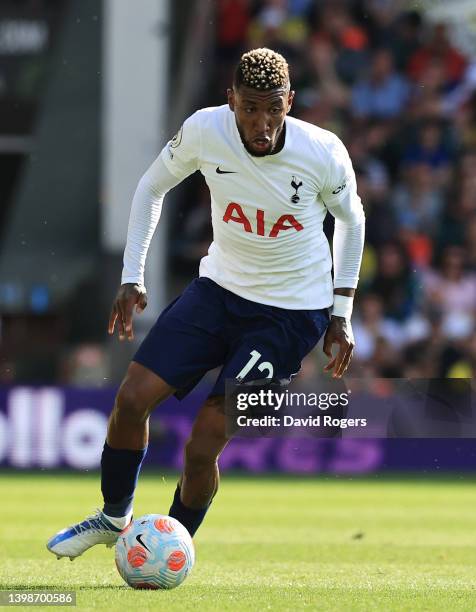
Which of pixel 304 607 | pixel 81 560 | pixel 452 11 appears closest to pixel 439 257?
pixel 452 11

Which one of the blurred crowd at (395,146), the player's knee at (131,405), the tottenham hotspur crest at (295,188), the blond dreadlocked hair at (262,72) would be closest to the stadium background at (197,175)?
the blurred crowd at (395,146)

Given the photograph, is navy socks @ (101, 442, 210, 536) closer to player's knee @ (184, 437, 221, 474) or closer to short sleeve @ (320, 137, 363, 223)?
player's knee @ (184, 437, 221, 474)

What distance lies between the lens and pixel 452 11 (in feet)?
60.7

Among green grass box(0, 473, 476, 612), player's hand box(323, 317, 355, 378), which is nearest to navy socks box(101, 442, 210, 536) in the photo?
green grass box(0, 473, 476, 612)

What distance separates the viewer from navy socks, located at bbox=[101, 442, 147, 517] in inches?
241

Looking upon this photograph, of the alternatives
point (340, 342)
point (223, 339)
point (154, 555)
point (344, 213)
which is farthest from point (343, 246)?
point (154, 555)

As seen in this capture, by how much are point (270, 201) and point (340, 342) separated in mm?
723

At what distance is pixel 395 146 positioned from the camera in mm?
16109

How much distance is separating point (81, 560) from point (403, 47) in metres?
11.0

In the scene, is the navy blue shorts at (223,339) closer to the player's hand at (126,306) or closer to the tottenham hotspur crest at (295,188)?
the player's hand at (126,306)

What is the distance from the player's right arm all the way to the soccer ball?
0.87m

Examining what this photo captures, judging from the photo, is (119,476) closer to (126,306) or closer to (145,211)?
(126,306)

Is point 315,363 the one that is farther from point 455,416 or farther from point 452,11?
point 452,11

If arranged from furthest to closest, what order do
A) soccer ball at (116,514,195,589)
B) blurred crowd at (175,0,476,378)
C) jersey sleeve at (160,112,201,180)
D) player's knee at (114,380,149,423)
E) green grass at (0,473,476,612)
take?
blurred crowd at (175,0,476,378), jersey sleeve at (160,112,201,180), player's knee at (114,380,149,423), soccer ball at (116,514,195,589), green grass at (0,473,476,612)
